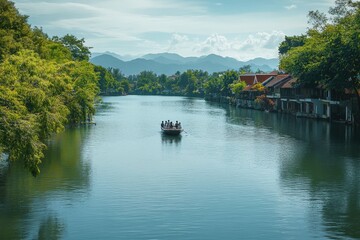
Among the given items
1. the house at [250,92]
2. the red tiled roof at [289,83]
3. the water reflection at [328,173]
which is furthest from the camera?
the house at [250,92]

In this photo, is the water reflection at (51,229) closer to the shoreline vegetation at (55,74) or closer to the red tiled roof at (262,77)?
the shoreline vegetation at (55,74)

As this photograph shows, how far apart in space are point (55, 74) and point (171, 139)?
64.6 feet

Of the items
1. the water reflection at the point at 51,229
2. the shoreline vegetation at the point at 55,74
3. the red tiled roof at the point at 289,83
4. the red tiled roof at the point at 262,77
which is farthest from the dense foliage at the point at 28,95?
the red tiled roof at the point at 262,77

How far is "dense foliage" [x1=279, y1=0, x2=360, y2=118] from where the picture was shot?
204 ft

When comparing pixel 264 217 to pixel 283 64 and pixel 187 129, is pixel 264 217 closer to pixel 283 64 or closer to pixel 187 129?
pixel 187 129

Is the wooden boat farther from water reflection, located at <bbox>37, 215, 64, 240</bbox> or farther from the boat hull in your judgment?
A: water reflection, located at <bbox>37, 215, 64, 240</bbox>

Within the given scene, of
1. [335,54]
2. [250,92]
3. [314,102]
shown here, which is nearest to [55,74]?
[335,54]

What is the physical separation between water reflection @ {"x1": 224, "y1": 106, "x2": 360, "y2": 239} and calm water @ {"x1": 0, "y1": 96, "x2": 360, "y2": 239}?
8 centimetres

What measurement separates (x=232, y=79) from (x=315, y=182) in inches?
4923

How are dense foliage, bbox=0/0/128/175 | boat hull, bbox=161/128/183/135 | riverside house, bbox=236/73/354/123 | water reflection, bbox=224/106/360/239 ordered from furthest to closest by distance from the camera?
riverside house, bbox=236/73/354/123 → boat hull, bbox=161/128/183/135 → water reflection, bbox=224/106/360/239 → dense foliage, bbox=0/0/128/175

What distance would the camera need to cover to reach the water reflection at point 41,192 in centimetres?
2333

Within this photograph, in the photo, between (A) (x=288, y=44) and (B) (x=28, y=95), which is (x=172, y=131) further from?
(A) (x=288, y=44)

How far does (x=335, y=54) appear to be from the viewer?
65.4 meters

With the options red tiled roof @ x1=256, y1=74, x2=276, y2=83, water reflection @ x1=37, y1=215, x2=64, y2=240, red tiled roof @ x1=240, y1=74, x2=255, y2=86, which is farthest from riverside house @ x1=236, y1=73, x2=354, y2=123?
water reflection @ x1=37, y1=215, x2=64, y2=240
